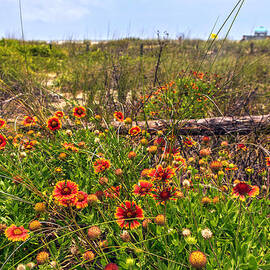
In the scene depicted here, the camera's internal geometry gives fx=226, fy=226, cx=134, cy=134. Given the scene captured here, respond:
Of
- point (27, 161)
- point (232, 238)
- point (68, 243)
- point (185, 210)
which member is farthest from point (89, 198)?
point (27, 161)

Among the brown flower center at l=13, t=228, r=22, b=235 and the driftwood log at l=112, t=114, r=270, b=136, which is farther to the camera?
the driftwood log at l=112, t=114, r=270, b=136

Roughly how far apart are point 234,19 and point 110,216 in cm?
133

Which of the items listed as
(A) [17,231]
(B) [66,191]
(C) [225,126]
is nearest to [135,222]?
(B) [66,191]

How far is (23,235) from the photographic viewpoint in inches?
36.4

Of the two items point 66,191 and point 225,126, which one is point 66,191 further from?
point 225,126

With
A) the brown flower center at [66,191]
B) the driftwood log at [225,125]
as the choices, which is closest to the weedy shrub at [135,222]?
the brown flower center at [66,191]

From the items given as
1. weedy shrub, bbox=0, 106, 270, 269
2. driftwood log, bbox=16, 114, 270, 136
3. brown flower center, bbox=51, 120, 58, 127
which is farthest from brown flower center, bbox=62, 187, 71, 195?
driftwood log, bbox=16, 114, 270, 136

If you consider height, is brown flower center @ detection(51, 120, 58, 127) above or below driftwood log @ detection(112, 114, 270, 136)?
above

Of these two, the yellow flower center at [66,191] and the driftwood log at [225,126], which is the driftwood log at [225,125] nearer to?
the driftwood log at [225,126]

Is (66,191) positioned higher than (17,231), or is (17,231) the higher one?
A: (66,191)

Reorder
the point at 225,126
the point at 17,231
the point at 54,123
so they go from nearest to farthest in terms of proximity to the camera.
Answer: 1. the point at 17,231
2. the point at 54,123
3. the point at 225,126

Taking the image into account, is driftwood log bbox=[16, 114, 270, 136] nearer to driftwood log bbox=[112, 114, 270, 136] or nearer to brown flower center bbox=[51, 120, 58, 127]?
driftwood log bbox=[112, 114, 270, 136]

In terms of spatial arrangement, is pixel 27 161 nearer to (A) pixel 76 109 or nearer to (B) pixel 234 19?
(A) pixel 76 109

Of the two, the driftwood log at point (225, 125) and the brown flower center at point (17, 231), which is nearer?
the brown flower center at point (17, 231)
